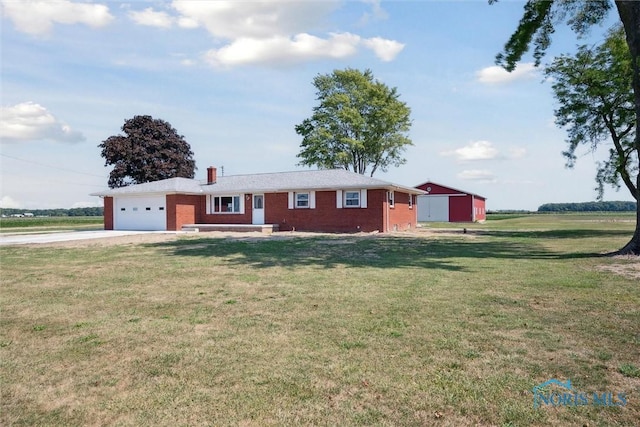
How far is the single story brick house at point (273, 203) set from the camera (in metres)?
25.5

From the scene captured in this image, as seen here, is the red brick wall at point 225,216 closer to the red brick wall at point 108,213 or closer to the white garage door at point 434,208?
the red brick wall at point 108,213

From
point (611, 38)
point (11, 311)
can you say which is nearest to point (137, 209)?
point (11, 311)

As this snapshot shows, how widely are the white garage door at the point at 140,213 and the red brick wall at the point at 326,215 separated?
8196mm

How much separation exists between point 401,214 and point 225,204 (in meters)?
12.7

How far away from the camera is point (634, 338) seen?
16.2ft

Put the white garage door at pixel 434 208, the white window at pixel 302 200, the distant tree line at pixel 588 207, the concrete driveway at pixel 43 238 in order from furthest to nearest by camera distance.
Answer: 1. the distant tree line at pixel 588 207
2. the white garage door at pixel 434 208
3. the white window at pixel 302 200
4. the concrete driveway at pixel 43 238

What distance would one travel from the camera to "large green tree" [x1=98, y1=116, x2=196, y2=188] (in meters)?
44.6

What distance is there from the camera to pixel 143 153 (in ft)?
148

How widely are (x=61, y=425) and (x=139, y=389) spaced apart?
67cm

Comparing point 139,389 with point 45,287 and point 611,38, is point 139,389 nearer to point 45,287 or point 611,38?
point 45,287

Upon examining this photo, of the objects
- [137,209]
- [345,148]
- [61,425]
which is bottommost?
[61,425]

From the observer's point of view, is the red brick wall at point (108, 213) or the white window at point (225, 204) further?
the red brick wall at point (108, 213)

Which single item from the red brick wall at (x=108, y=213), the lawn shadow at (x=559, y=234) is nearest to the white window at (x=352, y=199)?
the lawn shadow at (x=559, y=234)

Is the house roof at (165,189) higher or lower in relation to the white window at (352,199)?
higher
